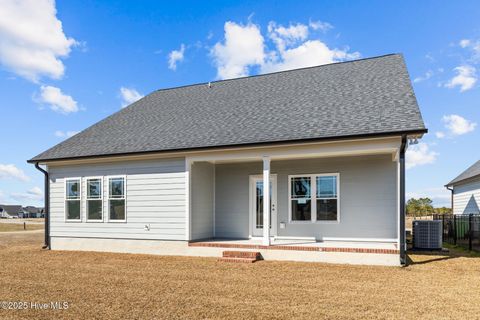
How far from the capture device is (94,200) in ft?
39.9

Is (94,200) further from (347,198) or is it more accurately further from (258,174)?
(347,198)

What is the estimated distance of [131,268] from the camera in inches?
338

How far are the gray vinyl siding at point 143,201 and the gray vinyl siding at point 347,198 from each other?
1946 mm

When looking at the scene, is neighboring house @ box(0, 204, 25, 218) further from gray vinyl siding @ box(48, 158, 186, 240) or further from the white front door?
the white front door

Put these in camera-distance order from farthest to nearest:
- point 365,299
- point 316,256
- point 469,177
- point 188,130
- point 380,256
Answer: point 469,177 → point 188,130 → point 316,256 → point 380,256 → point 365,299

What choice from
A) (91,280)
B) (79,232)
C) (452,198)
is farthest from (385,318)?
(452,198)

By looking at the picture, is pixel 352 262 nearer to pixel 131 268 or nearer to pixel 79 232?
pixel 131 268

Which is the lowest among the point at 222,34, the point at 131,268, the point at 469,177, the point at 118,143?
the point at 131,268

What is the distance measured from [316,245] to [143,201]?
18.0 ft

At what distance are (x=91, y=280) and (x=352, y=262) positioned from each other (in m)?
5.88

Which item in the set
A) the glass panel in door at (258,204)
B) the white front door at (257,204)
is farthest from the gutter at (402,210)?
the glass panel in door at (258,204)

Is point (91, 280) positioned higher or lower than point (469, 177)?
lower

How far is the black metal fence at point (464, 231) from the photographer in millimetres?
11566

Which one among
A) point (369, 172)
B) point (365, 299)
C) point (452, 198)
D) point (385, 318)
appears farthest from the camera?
point (452, 198)
